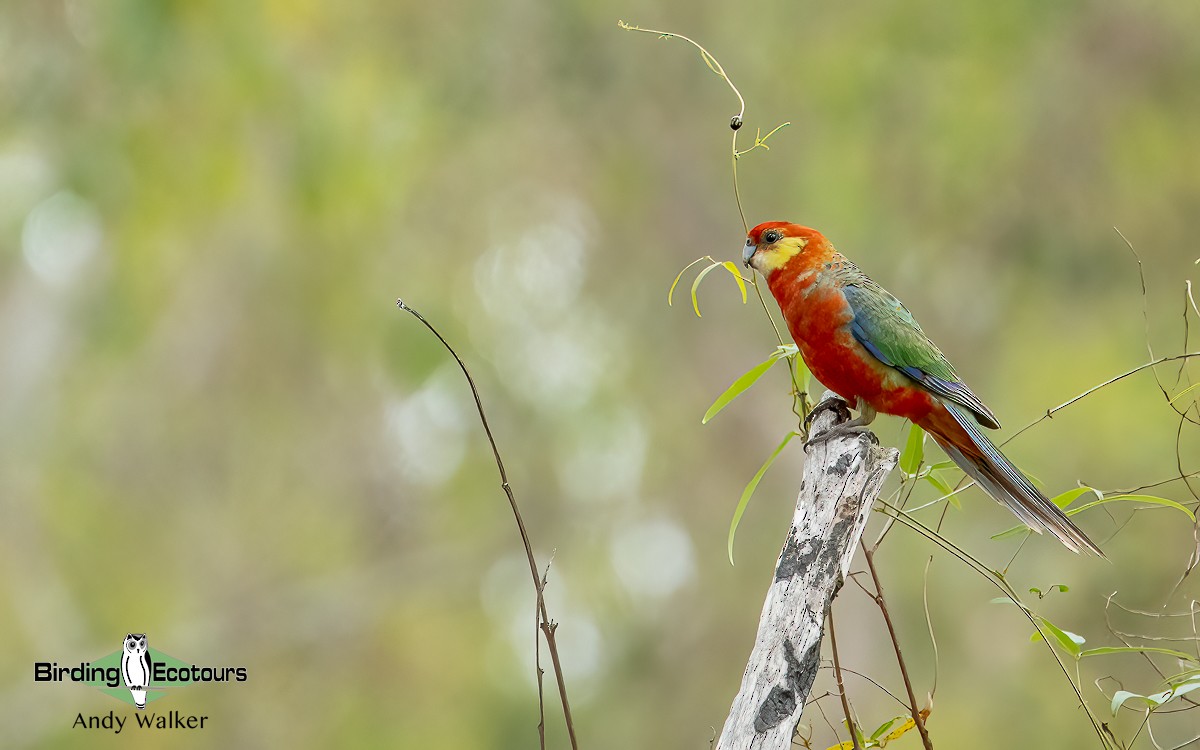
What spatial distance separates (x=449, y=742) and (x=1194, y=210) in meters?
6.50

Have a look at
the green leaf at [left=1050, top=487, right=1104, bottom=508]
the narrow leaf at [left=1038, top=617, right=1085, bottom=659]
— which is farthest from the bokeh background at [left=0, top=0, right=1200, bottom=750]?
the narrow leaf at [left=1038, top=617, right=1085, bottom=659]

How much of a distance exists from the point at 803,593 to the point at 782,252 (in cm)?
129

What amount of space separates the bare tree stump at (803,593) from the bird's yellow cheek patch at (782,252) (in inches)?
34.4

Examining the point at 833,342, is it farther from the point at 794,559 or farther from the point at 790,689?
the point at 790,689

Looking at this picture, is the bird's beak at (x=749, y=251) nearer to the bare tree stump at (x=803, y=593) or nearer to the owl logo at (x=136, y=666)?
the bare tree stump at (x=803, y=593)

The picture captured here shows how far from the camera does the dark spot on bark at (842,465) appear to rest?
7.97 ft

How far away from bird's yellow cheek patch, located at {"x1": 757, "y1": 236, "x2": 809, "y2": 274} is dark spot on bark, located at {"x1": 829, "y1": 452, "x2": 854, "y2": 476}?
93 centimetres

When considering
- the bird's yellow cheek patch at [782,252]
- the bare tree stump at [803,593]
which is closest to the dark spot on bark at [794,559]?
the bare tree stump at [803,593]

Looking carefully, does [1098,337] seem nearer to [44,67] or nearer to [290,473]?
[290,473]

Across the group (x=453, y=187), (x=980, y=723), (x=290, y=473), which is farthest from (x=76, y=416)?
(x=980, y=723)

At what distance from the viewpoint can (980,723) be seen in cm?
852

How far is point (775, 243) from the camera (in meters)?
3.30

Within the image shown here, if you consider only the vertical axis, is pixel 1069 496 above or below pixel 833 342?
below

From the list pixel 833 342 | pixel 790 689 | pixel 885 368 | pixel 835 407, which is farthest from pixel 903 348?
pixel 790 689
